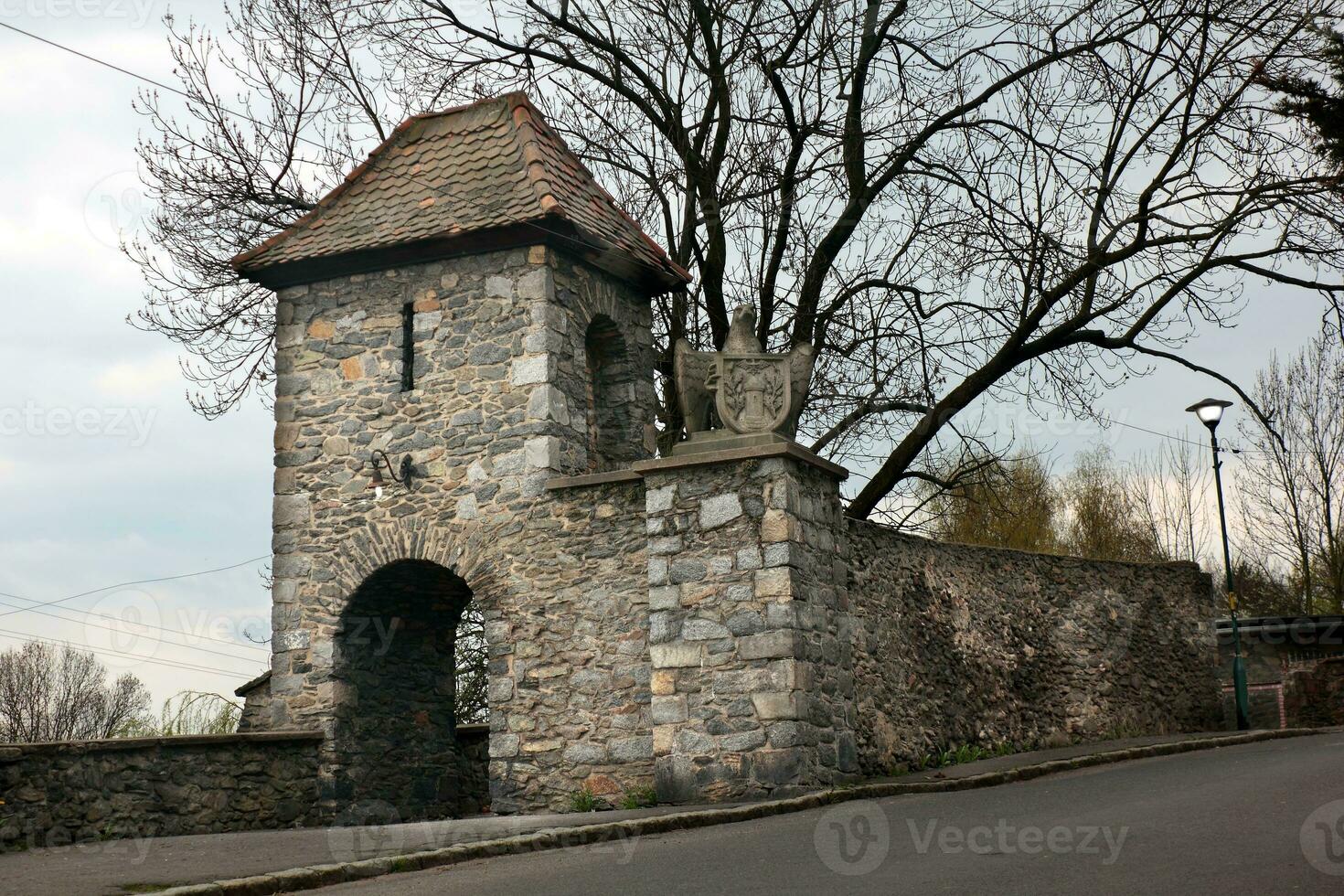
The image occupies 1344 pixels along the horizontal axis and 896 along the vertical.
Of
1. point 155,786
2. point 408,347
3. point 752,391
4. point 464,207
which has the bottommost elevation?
point 155,786

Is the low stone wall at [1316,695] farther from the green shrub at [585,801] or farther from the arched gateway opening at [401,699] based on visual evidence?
the green shrub at [585,801]

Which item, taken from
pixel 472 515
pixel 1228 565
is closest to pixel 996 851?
pixel 472 515

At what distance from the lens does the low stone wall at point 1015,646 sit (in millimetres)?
13805

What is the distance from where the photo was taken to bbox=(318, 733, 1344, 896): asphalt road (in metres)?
6.75

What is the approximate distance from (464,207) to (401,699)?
5170 millimetres

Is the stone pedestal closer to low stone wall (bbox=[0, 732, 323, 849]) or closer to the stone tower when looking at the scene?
the stone tower

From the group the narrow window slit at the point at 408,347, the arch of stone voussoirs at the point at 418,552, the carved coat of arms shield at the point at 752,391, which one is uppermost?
the narrow window slit at the point at 408,347

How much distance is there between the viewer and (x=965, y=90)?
61.6ft

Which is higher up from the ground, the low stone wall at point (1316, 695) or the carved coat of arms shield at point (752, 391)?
the carved coat of arms shield at point (752, 391)

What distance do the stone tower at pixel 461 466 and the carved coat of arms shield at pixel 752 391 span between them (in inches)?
47.5

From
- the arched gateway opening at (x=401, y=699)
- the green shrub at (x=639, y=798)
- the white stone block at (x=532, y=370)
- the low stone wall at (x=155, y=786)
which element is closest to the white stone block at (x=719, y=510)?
the white stone block at (x=532, y=370)

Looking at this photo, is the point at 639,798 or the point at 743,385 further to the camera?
the point at 743,385

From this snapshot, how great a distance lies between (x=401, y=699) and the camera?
579 inches

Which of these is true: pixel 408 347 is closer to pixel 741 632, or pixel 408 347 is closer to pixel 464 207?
pixel 464 207
